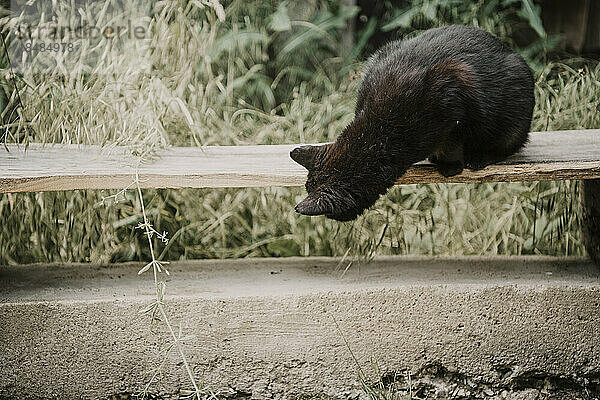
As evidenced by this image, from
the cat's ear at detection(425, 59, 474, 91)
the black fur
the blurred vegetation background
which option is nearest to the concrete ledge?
the blurred vegetation background

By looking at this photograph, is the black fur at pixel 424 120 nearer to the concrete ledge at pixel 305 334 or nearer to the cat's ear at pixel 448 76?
the cat's ear at pixel 448 76

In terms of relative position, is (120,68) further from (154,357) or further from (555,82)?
(555,82)

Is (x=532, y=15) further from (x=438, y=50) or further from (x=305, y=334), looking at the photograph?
(x=305, y=334)

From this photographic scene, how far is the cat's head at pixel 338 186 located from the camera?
1.51 m

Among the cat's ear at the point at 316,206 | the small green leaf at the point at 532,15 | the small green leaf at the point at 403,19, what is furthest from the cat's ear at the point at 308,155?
the small green leaf at the point at 532,15

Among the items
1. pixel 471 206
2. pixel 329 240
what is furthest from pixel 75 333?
pixel 471 206

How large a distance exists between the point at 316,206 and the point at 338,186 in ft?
0.30

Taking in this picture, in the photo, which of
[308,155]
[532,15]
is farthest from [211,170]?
[532,15]

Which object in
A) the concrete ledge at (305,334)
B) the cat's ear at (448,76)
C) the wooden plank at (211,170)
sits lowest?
the concrete ledge at (305,334)

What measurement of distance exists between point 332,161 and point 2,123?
1418 millimetres

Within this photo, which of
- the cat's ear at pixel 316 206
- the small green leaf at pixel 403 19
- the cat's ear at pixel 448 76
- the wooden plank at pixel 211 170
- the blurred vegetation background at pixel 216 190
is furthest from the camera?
the small green leaf at pixel 403 19

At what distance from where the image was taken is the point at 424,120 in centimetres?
160

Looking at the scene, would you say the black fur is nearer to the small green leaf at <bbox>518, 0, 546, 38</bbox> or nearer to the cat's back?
the cat's back

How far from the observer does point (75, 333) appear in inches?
74.5
